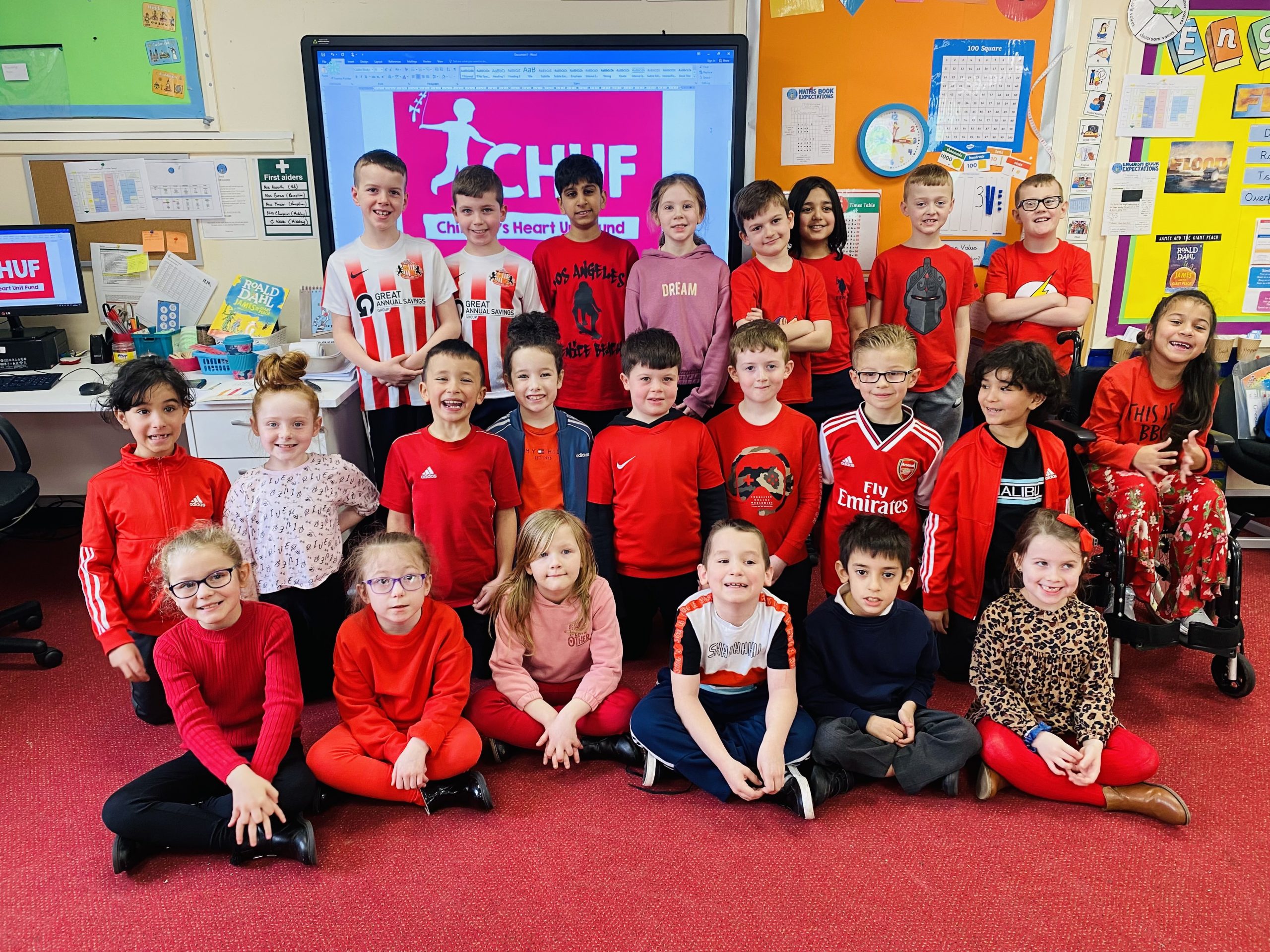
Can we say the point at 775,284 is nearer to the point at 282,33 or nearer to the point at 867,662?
the point at 867,662

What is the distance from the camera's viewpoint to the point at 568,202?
2.64 metres

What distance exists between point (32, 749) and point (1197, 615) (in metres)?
3.00

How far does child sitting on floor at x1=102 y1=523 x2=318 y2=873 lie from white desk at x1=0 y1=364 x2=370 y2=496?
2.27 ft

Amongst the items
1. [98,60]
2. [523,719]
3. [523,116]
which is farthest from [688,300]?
[98,60]

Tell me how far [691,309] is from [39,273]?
252 cm

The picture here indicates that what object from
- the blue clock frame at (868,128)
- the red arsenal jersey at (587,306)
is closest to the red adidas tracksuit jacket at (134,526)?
the red arsenal jersey at (587,306)

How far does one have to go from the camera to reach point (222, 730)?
181cm

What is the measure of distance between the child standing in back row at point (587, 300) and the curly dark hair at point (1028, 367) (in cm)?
110

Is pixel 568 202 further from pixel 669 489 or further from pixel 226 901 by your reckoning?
pixel 226 901

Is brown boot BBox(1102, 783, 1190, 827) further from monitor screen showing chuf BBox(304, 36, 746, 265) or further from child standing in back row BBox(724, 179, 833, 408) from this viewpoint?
monitor screen showing chuf BBox(304, 36, 746, 265)

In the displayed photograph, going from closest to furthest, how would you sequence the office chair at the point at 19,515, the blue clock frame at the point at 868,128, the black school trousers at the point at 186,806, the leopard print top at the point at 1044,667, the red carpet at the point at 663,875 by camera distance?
the red carpet at the point at 663,875 → the black school trousers at the point at 186,806 → the leopard print top at the point at 1044,667 → the office chair at the point at 19,515 → the blue clock frame at the point at 868,128

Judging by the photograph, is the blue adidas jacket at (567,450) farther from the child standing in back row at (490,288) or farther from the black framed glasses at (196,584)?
the black framed glasses at (196,584)

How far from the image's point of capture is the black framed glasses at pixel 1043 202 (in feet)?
9.53

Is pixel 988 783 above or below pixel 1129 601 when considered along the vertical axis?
below
